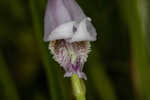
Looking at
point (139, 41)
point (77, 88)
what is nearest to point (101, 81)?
point (139, 41)

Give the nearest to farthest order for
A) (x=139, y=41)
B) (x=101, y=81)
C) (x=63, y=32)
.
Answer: (x=63, y=32) → (x=139, y=41) → (x=101, y=81)

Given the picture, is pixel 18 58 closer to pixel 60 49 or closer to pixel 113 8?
pixel 113 8

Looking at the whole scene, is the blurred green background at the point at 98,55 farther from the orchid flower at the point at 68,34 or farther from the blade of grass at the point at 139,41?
the orchid flower at the point at 68,34

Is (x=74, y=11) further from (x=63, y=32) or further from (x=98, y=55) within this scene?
(x=98, y=55)

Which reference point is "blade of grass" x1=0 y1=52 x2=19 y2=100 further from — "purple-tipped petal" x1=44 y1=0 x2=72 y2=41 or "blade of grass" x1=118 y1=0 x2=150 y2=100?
"purple-tipped petal" x1=44 y1=0 x2=72 y2=41

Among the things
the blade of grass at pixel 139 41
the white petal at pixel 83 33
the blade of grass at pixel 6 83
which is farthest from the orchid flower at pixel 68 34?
the blade of grass at pixel 6 83

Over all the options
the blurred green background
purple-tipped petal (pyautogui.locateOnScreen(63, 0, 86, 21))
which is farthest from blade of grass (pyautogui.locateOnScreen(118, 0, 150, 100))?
purple-tipped petal (pyautogui.locateOnScreen(63, 0, 86, 21))
